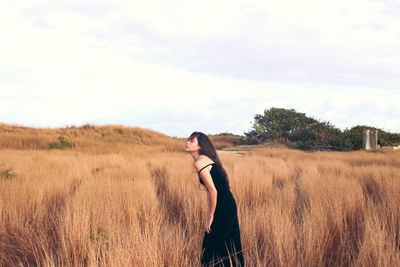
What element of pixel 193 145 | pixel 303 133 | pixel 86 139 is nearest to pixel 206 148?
pixel 193 145

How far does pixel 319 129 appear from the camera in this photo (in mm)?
21188

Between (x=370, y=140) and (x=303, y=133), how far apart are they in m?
6.39

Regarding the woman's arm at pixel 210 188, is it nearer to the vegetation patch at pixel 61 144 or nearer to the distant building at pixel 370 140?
the vegetation patch at pixel 61 144

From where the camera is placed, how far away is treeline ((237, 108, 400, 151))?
60.7ft

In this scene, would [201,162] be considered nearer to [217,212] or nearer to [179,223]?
[217,212]

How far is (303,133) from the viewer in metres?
23.0

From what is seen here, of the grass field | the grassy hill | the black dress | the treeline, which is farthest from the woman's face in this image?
the treeline

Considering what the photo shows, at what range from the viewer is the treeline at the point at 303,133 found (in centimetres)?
1852

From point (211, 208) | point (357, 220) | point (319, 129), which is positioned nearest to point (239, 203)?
point (357, 220)

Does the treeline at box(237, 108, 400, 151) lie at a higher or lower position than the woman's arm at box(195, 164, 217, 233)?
higher

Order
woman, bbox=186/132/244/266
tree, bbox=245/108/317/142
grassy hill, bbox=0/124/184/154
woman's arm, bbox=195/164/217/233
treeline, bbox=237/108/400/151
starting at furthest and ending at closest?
tree, bbox=245/108/317/142
treeline, bbox=237/108/400/151
grassy hill, bbox=0/124/184/154
woman, bbox=186/132/244/266
woman's arm, bbox=195/164/217/233

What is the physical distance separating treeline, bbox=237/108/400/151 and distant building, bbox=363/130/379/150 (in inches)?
46.8

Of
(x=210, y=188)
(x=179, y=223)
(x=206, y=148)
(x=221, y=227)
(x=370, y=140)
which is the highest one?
(x=370, y=140)

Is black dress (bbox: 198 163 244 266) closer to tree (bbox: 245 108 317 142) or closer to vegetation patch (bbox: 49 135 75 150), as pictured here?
vegetation patch (bbox: 49 135 75 150)
